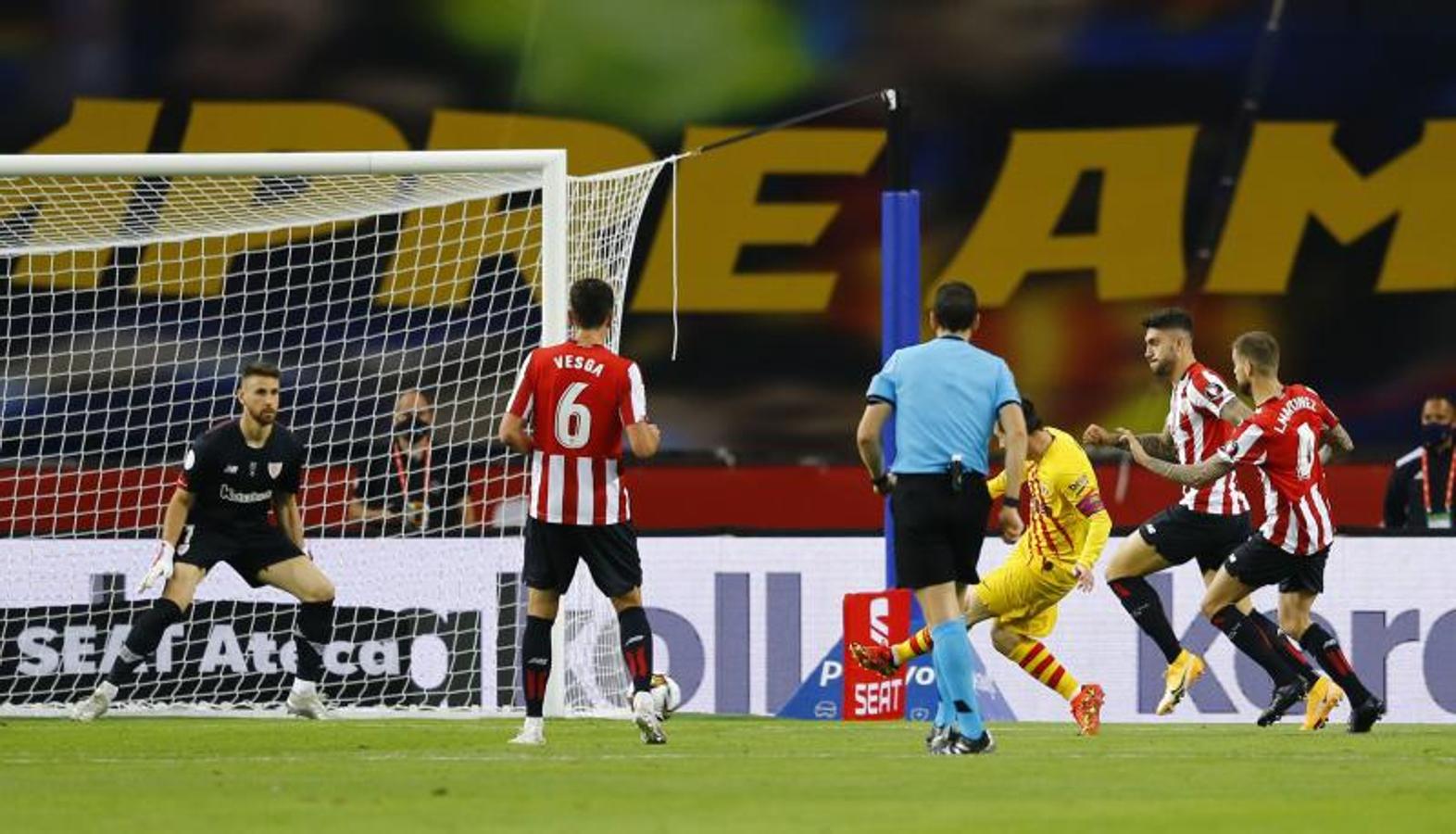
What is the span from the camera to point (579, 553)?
1198 cm

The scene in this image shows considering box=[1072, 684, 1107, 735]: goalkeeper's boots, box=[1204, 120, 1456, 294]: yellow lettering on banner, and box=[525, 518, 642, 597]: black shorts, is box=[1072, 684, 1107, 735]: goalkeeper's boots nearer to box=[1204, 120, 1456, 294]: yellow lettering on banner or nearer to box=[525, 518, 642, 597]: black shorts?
box=[525, 518, 642, 597]: black shorts

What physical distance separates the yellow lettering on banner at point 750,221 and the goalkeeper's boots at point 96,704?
258 inches

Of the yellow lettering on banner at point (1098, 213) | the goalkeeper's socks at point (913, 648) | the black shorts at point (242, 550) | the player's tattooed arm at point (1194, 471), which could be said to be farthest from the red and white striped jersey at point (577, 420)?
the yellow lettering on banner at point (1098, 213)

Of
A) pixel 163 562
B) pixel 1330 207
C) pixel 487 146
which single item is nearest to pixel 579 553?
pixel 163 562

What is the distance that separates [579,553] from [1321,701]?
155 inches

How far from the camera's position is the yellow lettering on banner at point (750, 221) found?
65.4 feet

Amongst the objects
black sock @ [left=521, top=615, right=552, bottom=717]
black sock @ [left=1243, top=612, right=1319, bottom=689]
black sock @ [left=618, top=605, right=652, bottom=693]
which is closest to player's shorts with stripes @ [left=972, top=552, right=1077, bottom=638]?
black sock @ [left=1243, top=612, right=1319, bottom=689]

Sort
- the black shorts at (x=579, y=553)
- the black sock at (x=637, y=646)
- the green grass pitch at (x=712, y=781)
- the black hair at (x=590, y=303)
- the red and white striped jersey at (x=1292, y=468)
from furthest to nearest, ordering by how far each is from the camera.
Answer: the red and white striped jersey at (x=1292, y=468) < the black sock at (x=637, y=646) < the black shorts at (x=579, y=553) < the black hair at (x=590, y=303) < the green grass pitch at (x=712, y=781)

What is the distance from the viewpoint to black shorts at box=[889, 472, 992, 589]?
1122 centimetres

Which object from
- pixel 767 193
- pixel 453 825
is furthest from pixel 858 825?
pixel 767 193

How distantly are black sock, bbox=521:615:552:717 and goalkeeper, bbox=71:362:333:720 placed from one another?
2.87 metres

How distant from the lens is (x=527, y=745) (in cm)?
1188

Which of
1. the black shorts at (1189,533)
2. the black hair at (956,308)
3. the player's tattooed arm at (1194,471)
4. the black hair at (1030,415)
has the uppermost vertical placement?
the black hair at (956,308)

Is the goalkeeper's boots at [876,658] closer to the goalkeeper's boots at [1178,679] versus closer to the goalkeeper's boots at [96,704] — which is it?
the goalkeeper's boots at [1178,679]
